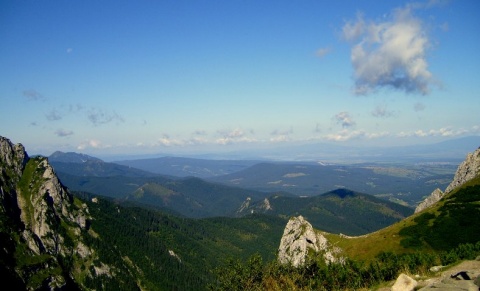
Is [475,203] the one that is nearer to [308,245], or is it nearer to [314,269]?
[308,245]

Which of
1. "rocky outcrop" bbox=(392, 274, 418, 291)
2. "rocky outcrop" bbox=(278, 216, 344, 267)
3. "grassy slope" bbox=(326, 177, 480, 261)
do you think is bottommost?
"rocky outcrop" bbox=(278, 216, 344, 267)

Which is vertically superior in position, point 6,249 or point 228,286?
point 228,286

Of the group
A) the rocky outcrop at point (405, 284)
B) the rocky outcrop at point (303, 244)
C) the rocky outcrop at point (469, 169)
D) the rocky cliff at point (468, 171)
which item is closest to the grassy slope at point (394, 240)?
the rocky outcrop at point (303, 244)

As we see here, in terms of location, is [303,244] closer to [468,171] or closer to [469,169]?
[468,171]

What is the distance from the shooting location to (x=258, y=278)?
217ft

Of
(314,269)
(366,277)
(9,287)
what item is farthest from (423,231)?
(9,287)

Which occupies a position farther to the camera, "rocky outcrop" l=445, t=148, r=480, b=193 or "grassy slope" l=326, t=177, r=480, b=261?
"rocky outcrop" l=445, t=148, r=480, b=193

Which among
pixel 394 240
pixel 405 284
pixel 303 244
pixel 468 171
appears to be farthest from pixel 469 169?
pixel 405 284

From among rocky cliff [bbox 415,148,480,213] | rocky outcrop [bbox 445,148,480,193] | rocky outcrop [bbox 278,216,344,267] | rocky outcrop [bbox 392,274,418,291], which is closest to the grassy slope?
rocky outcrop [bbox 278,216,344,267]

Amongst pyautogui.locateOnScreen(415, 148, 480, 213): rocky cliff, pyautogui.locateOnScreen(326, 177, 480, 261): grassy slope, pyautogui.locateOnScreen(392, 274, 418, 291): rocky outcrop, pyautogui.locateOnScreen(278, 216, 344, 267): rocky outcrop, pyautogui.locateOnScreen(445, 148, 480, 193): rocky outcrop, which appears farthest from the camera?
pyautogui.locateOnScreen(415, 148, 480, 213): rocky cliff

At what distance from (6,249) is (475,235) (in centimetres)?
22137

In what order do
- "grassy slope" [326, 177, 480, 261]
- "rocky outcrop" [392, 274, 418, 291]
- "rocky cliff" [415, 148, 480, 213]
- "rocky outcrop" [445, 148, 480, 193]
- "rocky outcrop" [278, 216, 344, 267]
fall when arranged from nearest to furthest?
"rocky outcrop" [392, 274, 418, 291]
"grassy slope" [326, 177, 480, 261]
"rocky outcrop" [278, 216, 344, 267]
"rocky outcrop" [445, 148, 480, 193]
"rocky cliff" [415, 148, 480, 213]

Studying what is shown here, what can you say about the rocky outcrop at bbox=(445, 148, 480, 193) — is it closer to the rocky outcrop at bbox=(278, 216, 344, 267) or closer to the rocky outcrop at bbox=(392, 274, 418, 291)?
the rocky outcrop at bbox=(278, 216, 344, 267)

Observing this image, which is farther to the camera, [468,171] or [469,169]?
[468,171]
